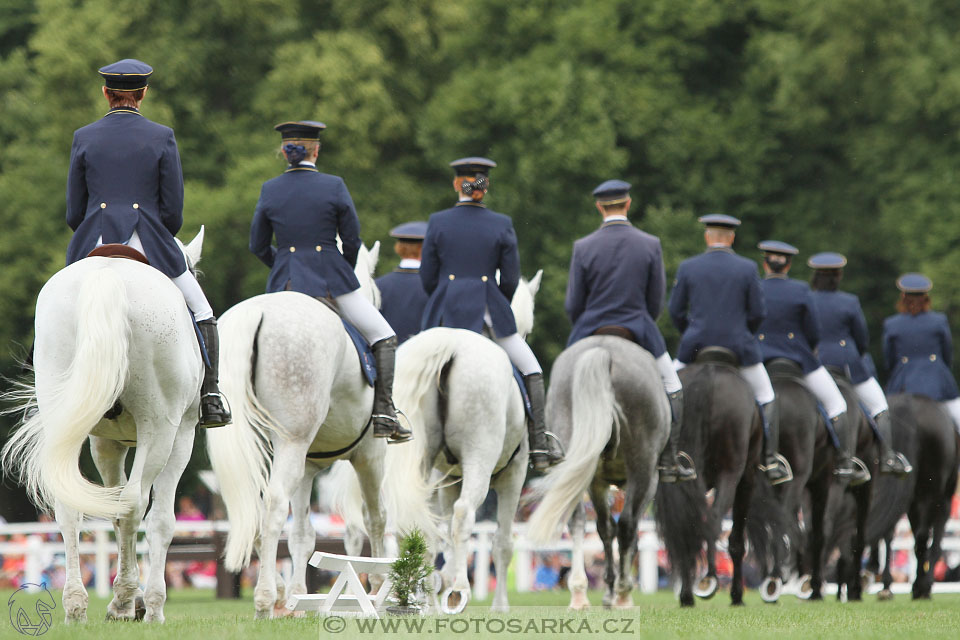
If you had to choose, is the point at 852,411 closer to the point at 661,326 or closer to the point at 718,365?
the point at 718,365

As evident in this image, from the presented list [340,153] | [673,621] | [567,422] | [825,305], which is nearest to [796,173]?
[340,153]

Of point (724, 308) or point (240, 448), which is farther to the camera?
point (724, 308)

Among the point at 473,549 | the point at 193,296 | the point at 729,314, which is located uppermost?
the point at 729,314

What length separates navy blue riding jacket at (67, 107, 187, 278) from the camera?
28.1 ft

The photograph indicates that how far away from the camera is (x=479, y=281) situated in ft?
36.6

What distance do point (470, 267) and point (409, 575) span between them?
3786 mm

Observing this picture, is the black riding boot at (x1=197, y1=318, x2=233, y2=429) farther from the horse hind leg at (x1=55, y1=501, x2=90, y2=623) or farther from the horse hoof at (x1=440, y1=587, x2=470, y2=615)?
the horse hoof at (x1=440, y1=587, x2=470, y2=615)

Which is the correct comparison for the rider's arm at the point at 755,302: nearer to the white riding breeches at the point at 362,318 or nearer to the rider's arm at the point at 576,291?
the rider's arm at the point at 576,291

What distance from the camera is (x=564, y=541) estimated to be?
23.2m

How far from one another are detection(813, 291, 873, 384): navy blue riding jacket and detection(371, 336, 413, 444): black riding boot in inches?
297

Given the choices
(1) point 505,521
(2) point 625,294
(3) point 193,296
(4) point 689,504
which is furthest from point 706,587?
(3) point 193,296

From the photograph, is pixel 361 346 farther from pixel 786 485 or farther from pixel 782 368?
pixel 782 368

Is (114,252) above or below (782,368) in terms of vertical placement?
above

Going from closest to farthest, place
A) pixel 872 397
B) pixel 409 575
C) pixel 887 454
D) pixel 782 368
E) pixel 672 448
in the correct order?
pixel 409 575 → pixel 672 448 → pixel 782 368 → pixel 887 454 → pixel 872 397
